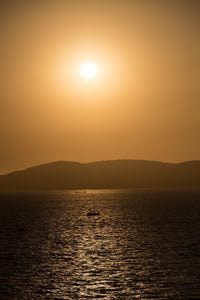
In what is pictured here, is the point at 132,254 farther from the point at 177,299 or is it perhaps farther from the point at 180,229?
the point at 180,229

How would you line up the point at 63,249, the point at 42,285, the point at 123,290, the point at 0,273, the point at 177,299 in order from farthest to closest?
the point at 63,249
the point at 0,273
the point at 42,285
the point at 123,290
the point at 177,299

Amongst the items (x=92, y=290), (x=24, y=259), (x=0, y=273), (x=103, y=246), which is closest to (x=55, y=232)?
(x=103, y=246)

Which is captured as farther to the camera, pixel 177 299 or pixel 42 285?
pixel 42 285

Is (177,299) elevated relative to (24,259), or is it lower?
lower

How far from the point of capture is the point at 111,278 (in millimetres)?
58938

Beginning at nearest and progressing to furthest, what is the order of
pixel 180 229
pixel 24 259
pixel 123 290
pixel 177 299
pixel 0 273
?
pixel 177 299 → pixel 123 290 → pixel 0 273 → pixel 24 259 → pixel 180 229

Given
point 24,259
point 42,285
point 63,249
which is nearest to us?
point 42,285

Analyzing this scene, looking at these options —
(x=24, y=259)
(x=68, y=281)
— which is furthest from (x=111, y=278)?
(x=24, y=259)

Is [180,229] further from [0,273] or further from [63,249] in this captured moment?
[0,273]

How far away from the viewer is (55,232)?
123000 millimetres

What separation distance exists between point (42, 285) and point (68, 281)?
4070 mm

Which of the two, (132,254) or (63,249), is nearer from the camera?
(132,254)

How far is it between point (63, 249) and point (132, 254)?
16.9m

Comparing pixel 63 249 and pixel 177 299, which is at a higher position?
pixel 63 249
